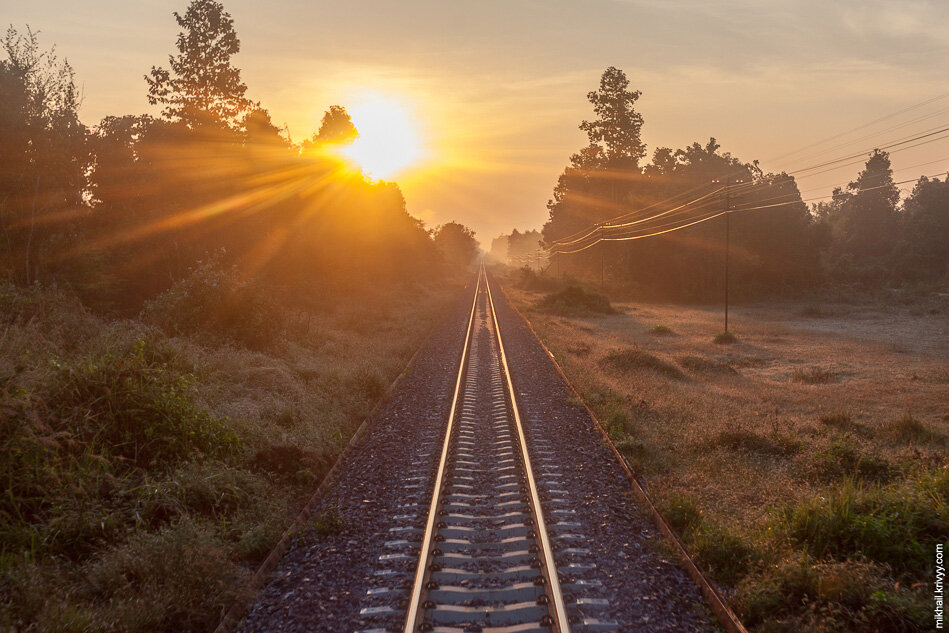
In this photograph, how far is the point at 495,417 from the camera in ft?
41.2

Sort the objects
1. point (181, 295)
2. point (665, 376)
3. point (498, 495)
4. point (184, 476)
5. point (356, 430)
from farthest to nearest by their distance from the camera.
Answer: point (665, 376), point (181, 295), point (356, 430), point (498, 495), point (184, 476)

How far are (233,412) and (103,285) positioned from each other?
441 inches

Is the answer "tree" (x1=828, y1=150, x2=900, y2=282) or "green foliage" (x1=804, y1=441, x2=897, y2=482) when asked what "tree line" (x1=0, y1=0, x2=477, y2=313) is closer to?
"green foliage" (x1=804, y1=441, x2=897, y2=482)

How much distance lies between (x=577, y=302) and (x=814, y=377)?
27153 millimetres

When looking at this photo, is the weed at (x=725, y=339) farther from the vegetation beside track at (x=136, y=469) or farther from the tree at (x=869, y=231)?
the tree at (x=869, y=231)

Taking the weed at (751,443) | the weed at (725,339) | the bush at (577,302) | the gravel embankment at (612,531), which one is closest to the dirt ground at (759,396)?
the weed at (751,443)

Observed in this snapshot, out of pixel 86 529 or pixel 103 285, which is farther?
pixel 103 285

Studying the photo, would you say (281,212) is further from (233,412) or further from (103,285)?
(233,412)

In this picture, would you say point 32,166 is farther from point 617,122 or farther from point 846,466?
point 617,122

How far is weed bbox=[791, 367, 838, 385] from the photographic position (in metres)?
18.6

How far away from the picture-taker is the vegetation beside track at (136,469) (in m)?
5.43

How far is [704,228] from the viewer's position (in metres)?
57.3

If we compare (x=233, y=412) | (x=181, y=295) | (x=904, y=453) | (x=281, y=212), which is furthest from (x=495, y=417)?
(x=281, y=212)

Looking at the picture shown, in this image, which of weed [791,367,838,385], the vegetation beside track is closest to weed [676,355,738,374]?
weed [791,367,838,385]
